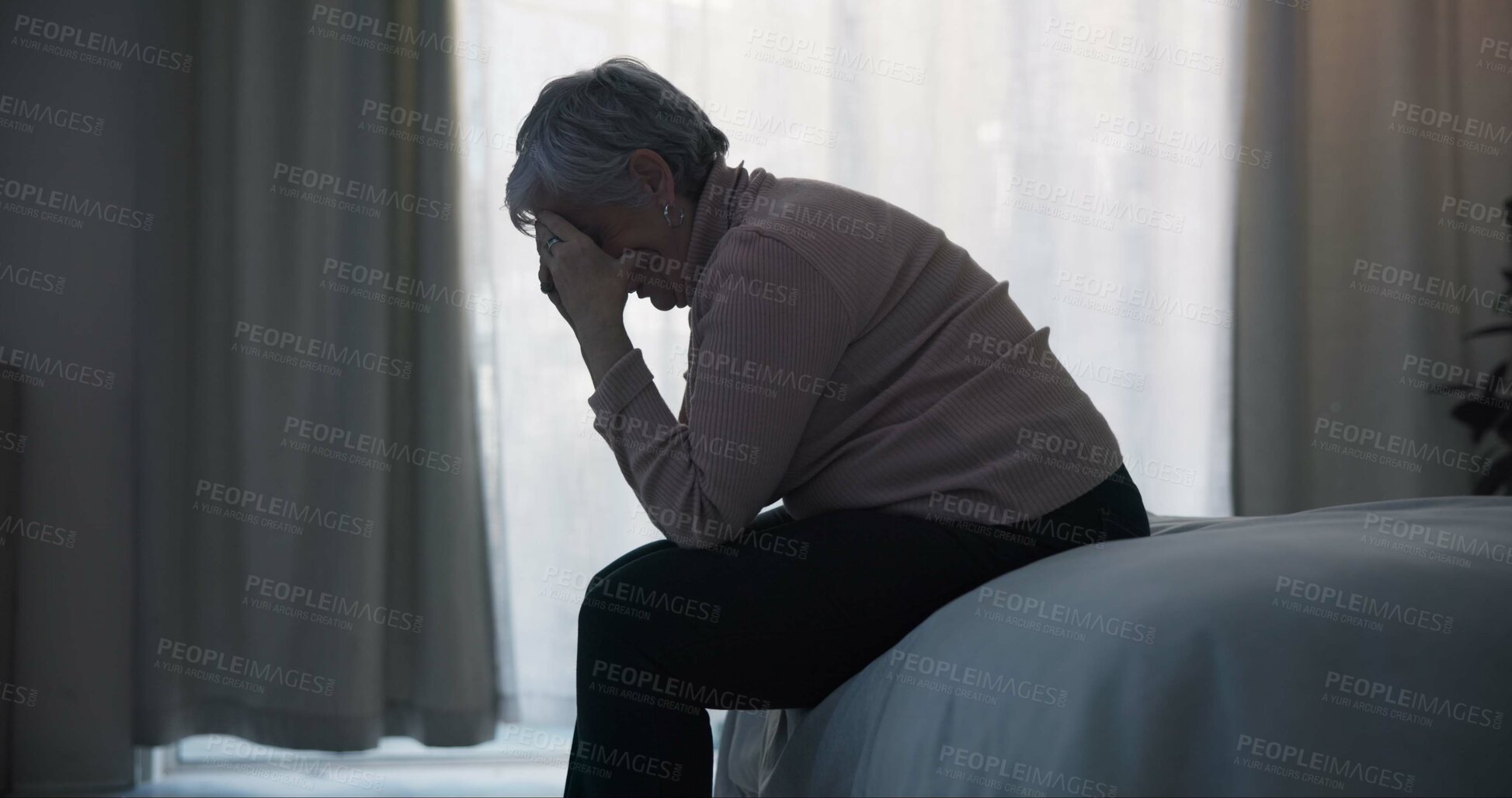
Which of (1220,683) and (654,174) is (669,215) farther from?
(1220,683)

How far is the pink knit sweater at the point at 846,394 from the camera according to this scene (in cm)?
96

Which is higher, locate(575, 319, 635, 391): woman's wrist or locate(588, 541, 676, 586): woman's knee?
locate(575, 319, 635, 391): woman's wrist

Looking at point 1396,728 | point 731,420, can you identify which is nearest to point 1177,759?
point 1396,728

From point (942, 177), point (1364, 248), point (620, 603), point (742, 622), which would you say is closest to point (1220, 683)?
point (742, 622)

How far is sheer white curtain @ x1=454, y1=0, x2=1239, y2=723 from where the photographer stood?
2.22 meters

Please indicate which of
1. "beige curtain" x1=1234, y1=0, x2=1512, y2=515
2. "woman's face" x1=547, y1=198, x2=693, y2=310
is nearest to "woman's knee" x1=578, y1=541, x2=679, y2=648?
"woman's face" x1=547, y1=198, x2=693, y2=310

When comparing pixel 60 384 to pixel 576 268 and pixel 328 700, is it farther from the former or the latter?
pixel 576 268

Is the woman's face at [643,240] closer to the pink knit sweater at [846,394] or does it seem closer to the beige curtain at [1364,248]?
the pink knit sweater at [846,394]

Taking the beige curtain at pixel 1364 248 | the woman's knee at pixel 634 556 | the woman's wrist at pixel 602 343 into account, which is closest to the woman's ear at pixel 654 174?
the woman's wrist at pixel 602 343

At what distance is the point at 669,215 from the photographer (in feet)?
3.78

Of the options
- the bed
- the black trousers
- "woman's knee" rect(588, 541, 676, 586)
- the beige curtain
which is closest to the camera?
the bed

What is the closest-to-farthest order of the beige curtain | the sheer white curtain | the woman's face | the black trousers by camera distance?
the black trousers < the woman's face < the sheer white curtain < the beige curtain

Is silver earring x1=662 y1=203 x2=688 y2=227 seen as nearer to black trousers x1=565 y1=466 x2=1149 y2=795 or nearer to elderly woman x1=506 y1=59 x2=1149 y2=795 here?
elderly woman x1=506 y1=59 x2=1149 y2=795

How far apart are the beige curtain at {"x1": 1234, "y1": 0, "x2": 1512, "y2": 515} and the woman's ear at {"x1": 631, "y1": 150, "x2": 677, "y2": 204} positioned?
5.75 feet
